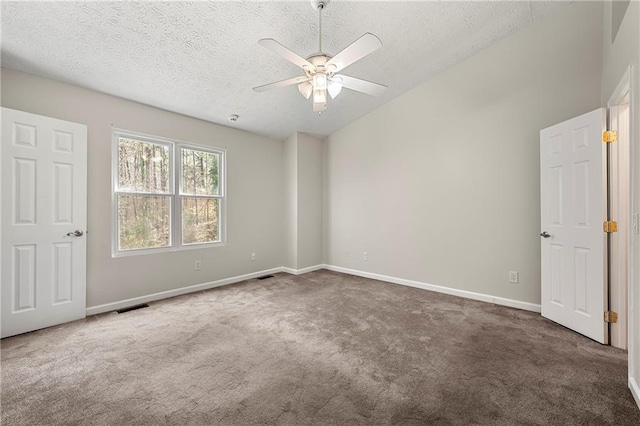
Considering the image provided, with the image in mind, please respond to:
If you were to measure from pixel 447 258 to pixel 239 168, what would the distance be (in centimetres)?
366

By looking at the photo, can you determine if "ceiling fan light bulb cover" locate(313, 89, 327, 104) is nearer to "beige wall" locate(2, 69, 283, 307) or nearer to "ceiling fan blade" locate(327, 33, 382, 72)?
"ceiling fan blade" locate(327, 33, 382, 72)

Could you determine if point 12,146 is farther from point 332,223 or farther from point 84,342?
point 332,223

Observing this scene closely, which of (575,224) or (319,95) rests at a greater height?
(319,95)

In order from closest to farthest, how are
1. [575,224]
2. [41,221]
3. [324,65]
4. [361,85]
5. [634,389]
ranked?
[634,389]
[324,65]
[361,85]
[575,224]
[41,221]

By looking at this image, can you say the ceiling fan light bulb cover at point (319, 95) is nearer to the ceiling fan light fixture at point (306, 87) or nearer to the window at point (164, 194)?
the ceiling fan light fixture at point (306, 87)

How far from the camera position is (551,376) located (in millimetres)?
2006

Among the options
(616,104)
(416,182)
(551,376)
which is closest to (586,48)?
(616,104)

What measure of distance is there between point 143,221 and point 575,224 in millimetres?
5071

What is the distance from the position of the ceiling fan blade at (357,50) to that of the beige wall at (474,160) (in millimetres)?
2518

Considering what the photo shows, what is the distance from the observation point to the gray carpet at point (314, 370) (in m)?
1.65

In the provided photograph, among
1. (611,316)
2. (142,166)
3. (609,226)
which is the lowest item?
(611,316)

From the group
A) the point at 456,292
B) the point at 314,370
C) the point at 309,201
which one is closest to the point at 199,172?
the point at 309,201

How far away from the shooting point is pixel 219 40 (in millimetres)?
2771

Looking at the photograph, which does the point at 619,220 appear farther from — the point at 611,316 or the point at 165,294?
the point at 165,294
